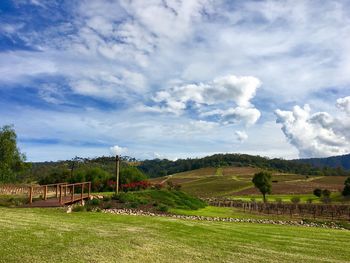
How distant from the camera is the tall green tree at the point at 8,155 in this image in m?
46.2

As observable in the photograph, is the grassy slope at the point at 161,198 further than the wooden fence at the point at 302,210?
No

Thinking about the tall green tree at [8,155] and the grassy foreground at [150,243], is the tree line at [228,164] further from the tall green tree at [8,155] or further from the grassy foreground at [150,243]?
the grassy foreground at [150,243]

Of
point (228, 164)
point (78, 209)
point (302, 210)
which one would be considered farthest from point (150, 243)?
point (228, 164)

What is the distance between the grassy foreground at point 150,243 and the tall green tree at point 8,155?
1299 inches

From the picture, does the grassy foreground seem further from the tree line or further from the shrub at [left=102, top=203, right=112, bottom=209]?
the tree line

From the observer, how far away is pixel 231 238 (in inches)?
559

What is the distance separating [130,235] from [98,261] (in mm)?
3642

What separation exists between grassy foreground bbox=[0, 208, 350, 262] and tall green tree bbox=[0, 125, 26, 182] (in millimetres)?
32994

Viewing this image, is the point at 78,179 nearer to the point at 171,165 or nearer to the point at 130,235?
the point at 130,235

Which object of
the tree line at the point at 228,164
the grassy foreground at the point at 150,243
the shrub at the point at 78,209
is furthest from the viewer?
the tree line at the point at 228,164

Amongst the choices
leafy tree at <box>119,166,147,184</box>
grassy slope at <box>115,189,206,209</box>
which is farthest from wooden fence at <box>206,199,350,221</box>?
leafy tree at <box>119,166,147,184</box>

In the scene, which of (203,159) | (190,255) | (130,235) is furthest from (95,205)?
(203,159)

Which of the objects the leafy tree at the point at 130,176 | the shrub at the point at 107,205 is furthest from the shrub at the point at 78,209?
the leafy tree at the point at 130,176

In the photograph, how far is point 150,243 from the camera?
1214cm
